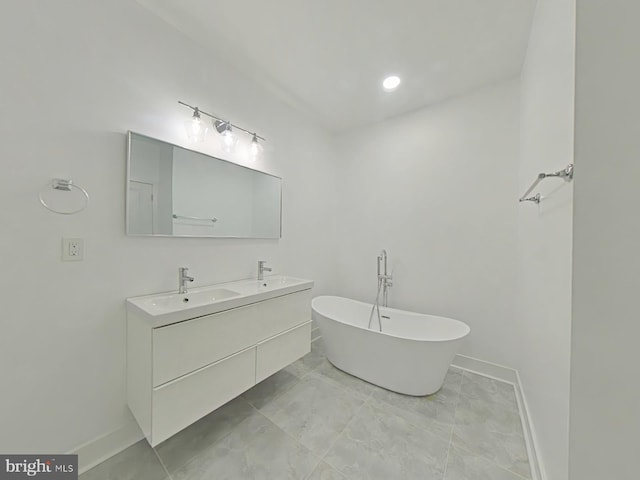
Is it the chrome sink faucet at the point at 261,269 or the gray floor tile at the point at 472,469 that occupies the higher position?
the chrome sink faucet at the point at 261,269

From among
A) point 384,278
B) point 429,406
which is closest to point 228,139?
point 384,278

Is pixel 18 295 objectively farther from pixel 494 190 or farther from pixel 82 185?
pixel 494 190

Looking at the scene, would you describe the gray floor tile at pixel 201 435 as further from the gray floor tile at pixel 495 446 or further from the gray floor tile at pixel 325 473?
the gray floor tile at pixel 495 446

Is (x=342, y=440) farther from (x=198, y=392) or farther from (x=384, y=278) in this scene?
(x=384, y=278)

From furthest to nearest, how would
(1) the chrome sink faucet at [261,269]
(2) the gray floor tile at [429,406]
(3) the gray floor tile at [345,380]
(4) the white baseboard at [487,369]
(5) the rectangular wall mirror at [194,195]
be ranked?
(1) the chrome sink faucet at [261,269]
(4) the white baseboard at [487,369]
(3) the gray floor tile at [345,380]
(2) the gray floor tile at [429,406]
(5) the rectangular wall mirror at [194,195]

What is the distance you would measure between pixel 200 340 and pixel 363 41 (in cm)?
230

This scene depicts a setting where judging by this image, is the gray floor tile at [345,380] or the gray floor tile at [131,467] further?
the gray floor tile at [345,380]

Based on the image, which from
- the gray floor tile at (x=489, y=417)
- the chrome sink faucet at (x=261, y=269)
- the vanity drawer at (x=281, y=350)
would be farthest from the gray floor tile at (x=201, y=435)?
the gray floor tile at (x=489, y=417)

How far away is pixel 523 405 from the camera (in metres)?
1.65

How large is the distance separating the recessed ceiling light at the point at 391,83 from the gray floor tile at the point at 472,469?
110 inches

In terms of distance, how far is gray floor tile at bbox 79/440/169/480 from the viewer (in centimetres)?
120

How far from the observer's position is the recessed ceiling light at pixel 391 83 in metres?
2.08

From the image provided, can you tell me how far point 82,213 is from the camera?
1.24 m

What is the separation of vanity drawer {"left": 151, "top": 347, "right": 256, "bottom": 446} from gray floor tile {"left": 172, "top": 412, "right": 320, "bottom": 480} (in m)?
0.24
